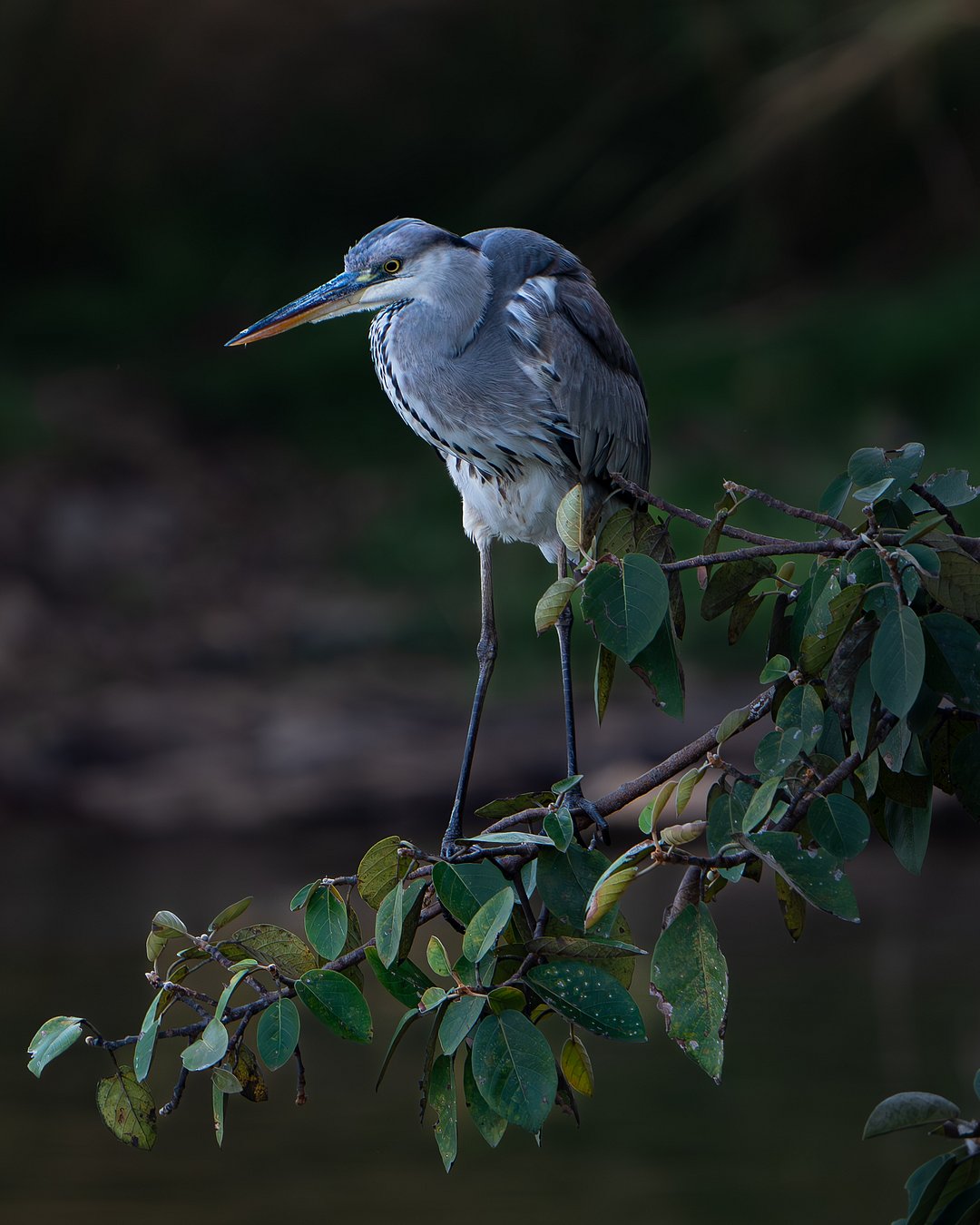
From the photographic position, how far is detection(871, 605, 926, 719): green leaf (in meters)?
1.03

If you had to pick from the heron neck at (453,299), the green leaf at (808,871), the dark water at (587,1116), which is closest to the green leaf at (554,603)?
the green leaf at (808,871)

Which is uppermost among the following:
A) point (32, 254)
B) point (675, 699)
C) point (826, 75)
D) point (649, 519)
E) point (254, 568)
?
point (826, 75)

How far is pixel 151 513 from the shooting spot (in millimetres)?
6539

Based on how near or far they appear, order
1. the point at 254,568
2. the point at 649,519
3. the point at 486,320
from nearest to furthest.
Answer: the point at 649,519 < the point at 486,320 < the point at 254,568

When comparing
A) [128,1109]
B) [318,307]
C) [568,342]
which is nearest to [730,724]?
[128,1109]

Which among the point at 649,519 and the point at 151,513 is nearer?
the point at 649,519

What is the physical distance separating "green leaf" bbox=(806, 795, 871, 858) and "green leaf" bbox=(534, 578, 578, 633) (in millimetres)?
233

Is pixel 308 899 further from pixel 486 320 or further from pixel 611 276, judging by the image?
pixel 611 276

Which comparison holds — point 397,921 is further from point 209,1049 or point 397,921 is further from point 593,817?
point 593,817

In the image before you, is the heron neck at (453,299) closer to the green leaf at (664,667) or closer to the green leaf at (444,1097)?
the green leaf at (664,667)

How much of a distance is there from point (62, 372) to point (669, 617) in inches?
252

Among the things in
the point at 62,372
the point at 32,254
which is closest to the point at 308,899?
the point at 62,372

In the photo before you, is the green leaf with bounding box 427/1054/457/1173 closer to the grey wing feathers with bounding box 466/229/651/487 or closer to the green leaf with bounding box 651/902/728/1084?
the green leaf with bounding box 651/902/728/1084

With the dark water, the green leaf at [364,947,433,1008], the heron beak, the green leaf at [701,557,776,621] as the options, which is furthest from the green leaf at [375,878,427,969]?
the dark water
